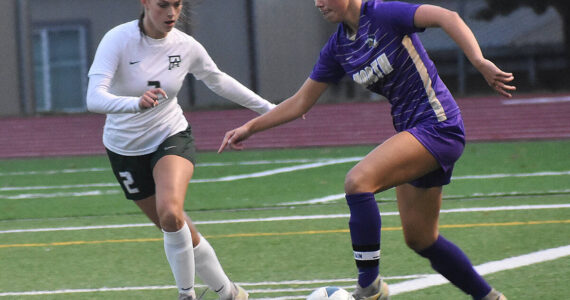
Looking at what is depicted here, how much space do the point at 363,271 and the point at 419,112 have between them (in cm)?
90

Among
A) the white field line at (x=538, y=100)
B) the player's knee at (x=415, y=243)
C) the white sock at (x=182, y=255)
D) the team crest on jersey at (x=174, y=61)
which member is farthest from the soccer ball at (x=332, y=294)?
the white field line at (x=538, y=100)

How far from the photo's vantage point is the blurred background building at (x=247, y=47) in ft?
77.4

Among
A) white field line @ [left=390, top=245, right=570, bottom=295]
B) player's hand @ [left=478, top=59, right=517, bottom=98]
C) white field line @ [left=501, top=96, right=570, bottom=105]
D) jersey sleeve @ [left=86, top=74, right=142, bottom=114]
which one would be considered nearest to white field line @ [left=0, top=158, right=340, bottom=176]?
white field line @ [left=501, top=96, right=570, bottom=105]

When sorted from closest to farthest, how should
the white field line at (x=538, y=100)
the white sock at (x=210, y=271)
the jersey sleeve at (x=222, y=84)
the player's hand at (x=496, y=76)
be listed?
the player's hand at (x=496, y=76), the white sock at (x=210, y=271), the jersey sleeve at (x=222, y=84), the white field line at (x=538, y=100)

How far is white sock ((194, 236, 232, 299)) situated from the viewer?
626 cm

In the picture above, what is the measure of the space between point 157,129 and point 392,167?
1.78 m

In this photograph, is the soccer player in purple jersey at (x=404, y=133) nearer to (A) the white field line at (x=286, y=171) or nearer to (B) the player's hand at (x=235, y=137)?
(B) the player's hand at (x=235, y=137)

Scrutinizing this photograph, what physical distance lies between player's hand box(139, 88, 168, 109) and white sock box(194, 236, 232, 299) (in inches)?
42.5

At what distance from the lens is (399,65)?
5.41 meters

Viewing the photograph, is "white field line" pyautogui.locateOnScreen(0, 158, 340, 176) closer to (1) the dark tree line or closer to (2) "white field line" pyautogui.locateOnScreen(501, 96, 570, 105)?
(2) "white field line" pyautogui.locateOnScreen(501, 96, 570, 105)

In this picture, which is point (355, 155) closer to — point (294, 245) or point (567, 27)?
point (567, 27)

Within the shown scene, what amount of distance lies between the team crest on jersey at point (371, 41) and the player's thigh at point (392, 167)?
21.4 inches

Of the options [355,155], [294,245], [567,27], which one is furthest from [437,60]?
[294,245]

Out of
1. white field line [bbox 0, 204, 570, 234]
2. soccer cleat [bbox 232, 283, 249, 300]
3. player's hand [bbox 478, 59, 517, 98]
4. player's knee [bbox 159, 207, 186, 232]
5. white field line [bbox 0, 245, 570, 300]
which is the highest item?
player's hand [bbox 478, 59, 517, 98]
